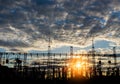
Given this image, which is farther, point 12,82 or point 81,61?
point 81,61

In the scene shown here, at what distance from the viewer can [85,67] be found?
1969 inches

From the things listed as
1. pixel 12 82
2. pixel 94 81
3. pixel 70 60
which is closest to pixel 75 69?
pixel 70 60

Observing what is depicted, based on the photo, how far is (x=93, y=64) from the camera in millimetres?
50906

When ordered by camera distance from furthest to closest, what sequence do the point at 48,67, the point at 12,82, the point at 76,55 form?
1. the point at 48,67
2. the point at 76,55
3. the point at 12,82

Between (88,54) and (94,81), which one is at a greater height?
(88,54)

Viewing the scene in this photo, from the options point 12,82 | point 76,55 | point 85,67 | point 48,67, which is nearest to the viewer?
point 12,82

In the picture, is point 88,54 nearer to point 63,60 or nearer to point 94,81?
point 63,60

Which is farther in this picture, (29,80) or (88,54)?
(88,54)

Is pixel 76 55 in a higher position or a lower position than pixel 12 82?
higher

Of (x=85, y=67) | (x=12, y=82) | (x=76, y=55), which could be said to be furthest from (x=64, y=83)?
(x=85, y=67)

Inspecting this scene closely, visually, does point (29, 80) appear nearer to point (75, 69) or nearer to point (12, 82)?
point (12, 82)

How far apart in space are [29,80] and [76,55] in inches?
573

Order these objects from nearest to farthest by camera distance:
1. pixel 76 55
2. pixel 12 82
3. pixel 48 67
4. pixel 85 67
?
pixel 12 82 → pixel 76 55 → pixel 85 67 → pixel 48 67

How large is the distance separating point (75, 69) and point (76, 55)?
2.93m
